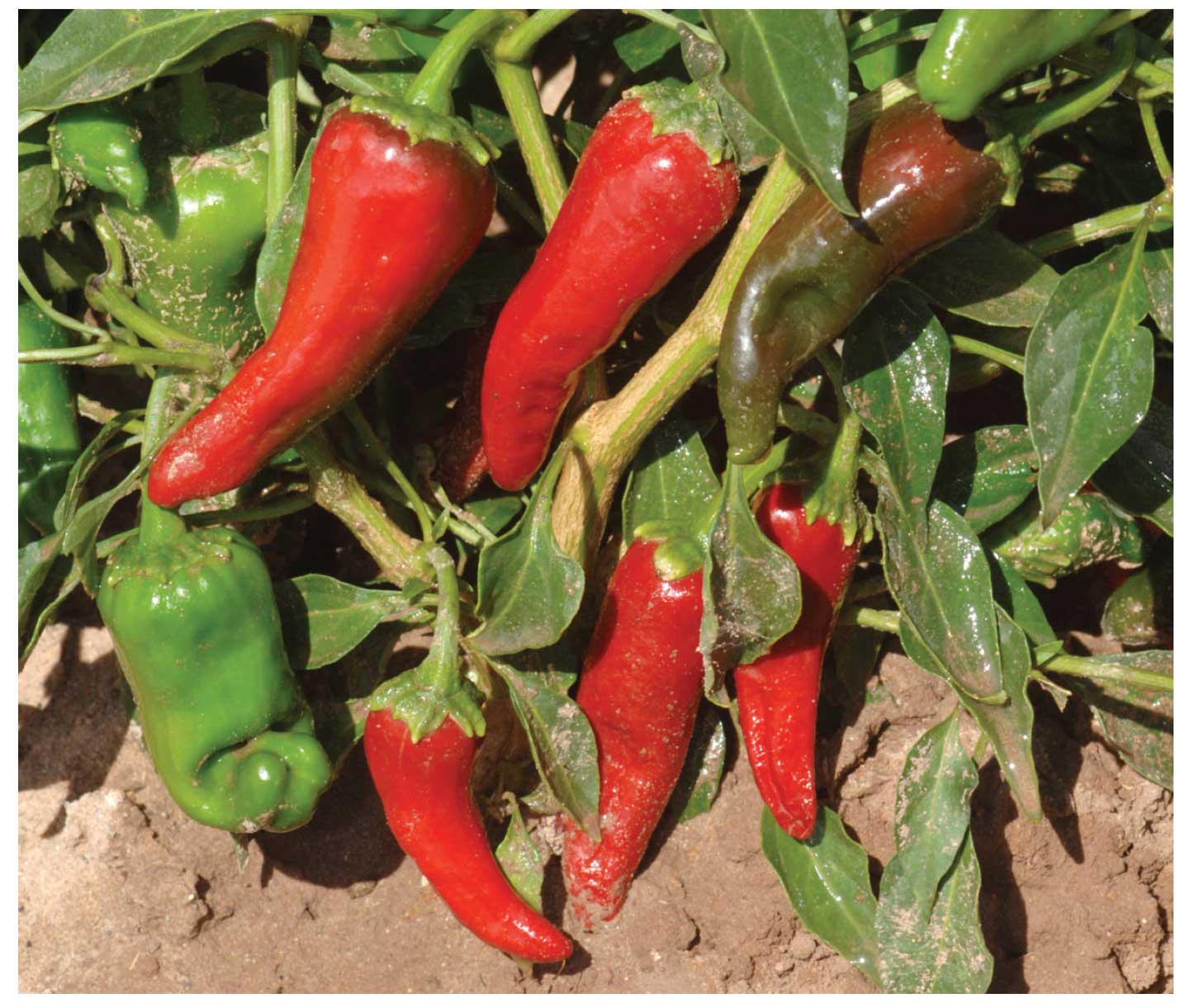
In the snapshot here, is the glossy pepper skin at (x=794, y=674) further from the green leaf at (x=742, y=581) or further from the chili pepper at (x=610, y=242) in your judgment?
the chili pepper at (x=610, y=242)

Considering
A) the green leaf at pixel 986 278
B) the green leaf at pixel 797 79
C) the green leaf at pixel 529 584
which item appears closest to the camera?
the green leaf at pixel 797 79

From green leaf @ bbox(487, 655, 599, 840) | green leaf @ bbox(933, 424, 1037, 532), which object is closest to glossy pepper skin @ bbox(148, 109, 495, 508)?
green leaf @ bbox(487, 655, 599, 840)

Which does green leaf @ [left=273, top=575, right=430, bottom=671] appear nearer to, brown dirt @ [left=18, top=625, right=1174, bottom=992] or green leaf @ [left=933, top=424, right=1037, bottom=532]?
brown dirt @ [left=18, top=625, right=1174, bottom=992]

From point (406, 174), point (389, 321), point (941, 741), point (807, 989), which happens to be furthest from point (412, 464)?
point (807, 989)

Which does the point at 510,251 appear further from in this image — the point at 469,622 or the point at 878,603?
the point at 878,603

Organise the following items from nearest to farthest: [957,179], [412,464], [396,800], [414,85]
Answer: [957,179] → [414,85] → [396,800] → [412,464]

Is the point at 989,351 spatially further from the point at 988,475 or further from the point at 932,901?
the point at 932,901

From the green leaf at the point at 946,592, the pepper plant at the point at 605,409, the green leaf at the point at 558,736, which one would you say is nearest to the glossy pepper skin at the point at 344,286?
the pepper plant at the point at 605,409
